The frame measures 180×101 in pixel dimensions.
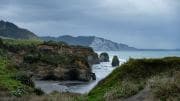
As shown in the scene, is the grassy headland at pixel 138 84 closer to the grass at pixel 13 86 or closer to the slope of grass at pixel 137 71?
the slope of grass at pixel 137 71

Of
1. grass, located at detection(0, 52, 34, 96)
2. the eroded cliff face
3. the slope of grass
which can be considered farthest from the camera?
the eroded cliff face

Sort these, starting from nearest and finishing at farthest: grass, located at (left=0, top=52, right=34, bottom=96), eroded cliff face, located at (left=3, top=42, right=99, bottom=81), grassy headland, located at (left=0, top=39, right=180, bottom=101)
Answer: grassy headland, located at (left=0, top=39, right=180, bottom=101)
grass, located at (left=0, top=52, right=34, bottom=96)
eroded cliff face, located at (left=3, top=42, right=99, bottom=81)

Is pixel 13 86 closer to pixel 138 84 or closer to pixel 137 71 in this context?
pixel 137 71

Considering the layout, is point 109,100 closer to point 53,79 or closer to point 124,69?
point 124,69

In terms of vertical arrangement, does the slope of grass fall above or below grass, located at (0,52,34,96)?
above

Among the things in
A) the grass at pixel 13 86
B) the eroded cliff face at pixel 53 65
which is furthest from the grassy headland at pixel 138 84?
the eroded cliff face at pixel 53 65

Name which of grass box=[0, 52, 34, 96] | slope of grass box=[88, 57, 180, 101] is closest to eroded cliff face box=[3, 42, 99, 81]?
grass box=[0, 52, 34, 96]

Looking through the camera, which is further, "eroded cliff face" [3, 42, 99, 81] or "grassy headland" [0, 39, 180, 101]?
"eroded cliff face" [3, 42, 99, 81]

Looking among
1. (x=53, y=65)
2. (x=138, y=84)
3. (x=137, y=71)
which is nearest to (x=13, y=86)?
(x=137, y=71)

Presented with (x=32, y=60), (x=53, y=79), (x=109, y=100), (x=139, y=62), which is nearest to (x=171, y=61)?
(x=139, y=62)

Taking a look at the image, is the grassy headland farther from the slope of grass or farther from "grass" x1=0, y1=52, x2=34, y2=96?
"grass" x1=0, y1=52, x2=34, y2=96

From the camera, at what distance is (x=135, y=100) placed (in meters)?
17.9

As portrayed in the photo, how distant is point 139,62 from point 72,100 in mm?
4968

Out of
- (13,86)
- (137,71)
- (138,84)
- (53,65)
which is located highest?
(137,71)
